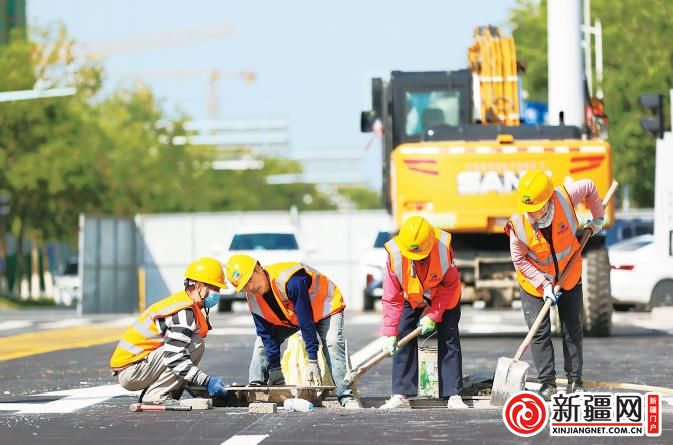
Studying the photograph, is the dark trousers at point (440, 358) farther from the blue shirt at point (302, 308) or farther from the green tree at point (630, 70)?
the green tree at point (630, 70)

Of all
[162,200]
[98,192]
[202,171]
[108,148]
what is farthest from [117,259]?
[202,171]

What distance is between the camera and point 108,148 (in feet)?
206

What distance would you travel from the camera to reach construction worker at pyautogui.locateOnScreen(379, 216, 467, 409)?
13087mm

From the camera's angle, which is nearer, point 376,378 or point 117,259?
point 376,378

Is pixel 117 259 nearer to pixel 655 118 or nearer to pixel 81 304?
pixel 81 304

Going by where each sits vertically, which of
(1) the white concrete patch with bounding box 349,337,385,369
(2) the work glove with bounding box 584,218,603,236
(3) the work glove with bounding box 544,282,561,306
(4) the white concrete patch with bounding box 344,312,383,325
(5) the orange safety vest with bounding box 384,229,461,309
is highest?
(2) the work glove with bounding box 584,218,603,236

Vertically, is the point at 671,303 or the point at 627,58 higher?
the point at 627,58

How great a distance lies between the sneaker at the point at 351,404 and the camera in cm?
1341

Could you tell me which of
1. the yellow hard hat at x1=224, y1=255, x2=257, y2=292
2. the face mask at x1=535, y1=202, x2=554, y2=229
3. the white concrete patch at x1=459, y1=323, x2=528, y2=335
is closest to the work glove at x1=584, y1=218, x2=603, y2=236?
the face mask at x1=535, y1=202, x2=554, y2=229

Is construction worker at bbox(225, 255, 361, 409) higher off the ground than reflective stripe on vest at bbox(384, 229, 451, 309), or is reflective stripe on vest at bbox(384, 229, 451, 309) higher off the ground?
reflective stripe on vest at bbox(384, 229, 451, 309)

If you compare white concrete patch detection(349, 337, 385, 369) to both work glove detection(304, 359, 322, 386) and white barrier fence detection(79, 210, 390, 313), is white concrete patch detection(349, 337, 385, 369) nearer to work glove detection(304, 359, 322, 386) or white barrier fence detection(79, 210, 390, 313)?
work glove detection(304, 359, 322, 386)

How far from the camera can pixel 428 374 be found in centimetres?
1375

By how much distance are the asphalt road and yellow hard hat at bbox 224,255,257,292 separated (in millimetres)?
938

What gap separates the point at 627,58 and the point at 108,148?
2226 cm
